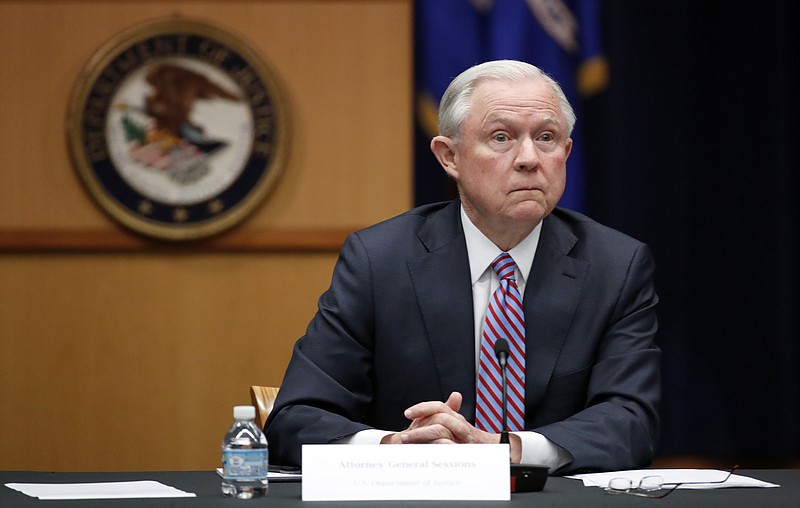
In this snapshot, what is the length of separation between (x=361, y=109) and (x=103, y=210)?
3.97 feet

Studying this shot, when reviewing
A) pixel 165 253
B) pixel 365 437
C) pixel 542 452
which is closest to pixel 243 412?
pixel 365 437

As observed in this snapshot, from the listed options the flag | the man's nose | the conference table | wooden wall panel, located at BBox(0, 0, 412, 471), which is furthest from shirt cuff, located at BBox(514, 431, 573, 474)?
wooden wall panel, located at BBox(0, 0, 412, 471)

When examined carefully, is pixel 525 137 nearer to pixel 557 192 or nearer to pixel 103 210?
pixel 557 192

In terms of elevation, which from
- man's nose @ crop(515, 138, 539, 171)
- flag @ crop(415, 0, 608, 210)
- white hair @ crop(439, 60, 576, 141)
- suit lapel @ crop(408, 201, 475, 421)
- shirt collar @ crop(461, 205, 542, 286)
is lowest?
suit lapel @ crop(408, 201, 475, 421)

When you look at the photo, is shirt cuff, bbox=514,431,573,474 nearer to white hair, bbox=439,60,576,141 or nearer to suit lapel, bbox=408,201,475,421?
suit lapel, bbox=408,201,475,421

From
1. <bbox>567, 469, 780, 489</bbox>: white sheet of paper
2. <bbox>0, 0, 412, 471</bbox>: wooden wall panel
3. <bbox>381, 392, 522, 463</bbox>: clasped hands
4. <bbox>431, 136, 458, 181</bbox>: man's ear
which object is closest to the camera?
<bbox>567, 469, 780, 489</bbox>: white sheet of paper

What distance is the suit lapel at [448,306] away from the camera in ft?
8.33

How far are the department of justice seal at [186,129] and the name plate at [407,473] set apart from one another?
306 centimetres

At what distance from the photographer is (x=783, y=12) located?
181 inches

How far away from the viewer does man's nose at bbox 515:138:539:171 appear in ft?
8.32

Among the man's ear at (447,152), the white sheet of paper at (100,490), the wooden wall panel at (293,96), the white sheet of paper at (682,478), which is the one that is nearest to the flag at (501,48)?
the wooden wall panel at (293,96)

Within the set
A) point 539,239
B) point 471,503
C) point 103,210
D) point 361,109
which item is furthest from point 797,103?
point 471,503

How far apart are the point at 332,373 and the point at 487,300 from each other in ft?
1.36

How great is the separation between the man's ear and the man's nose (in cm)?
22
